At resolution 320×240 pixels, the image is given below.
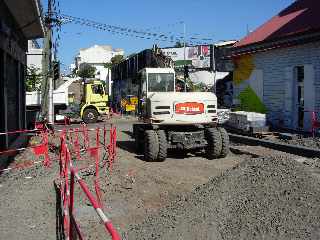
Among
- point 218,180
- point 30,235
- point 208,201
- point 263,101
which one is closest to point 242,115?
point 263,101

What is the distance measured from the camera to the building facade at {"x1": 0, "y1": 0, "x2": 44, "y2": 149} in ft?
48.2

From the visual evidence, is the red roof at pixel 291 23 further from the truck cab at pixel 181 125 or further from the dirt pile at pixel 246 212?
the dirt pile at pixel 246 212

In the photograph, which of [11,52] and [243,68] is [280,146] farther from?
[243,68]

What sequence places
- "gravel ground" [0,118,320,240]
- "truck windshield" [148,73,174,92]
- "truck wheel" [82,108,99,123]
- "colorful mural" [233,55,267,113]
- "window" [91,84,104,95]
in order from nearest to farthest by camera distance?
1. "gravel ground" [0,118,320,240]
2. "truck windshield" [148,73,174,92]
3. "colorful mural" [233,55,267,113]
4. "truck wheel" [82,108,99,123]
5. "window" [91,84,104,95]

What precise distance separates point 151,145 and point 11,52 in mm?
5746

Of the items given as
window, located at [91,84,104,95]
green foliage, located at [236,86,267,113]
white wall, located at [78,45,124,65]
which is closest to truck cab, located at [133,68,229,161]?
green foliage, located at [236,86,267,113]

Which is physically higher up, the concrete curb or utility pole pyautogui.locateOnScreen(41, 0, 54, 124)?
utility pole pyautogui.locateOnScreen(41, 0, 54, 124)

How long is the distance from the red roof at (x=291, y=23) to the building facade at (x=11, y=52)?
9931mm

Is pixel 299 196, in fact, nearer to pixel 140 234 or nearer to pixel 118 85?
pixel 140 234

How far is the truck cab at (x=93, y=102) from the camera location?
112 ft

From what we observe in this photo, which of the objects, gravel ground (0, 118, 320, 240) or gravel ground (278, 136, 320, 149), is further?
gravel ground (278, 136, 320, 149)

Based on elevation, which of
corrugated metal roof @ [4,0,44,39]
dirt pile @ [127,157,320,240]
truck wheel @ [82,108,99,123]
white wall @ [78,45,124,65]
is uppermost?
white wall @ [78,45,124,65]

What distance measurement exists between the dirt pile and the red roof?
468 inches

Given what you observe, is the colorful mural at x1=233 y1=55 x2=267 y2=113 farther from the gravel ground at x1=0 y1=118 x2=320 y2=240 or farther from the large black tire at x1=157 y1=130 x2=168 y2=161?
the gravel ground at x1=0 y1=118 x2=320 y2=240
